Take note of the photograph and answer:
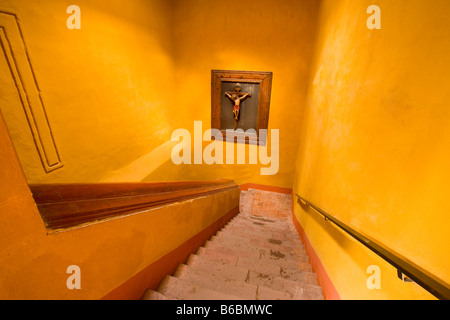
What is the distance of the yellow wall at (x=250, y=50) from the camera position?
4258mm

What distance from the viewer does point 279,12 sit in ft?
13.9

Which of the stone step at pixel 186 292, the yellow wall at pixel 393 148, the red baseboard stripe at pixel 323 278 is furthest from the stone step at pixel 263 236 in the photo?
the stone step at pixel 186 292

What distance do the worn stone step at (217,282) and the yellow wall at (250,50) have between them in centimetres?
264

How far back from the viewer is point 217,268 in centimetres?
165

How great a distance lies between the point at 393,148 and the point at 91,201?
1744 mm

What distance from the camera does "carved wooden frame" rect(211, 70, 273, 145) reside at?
15.4 feet

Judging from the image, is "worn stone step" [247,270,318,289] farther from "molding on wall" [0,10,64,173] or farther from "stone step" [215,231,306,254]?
"molding on wall" [0,10,64,173]

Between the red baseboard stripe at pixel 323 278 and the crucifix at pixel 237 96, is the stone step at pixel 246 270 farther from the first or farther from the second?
the crucifix at pixel 237 96

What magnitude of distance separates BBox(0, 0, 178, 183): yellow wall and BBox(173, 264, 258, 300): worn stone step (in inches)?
87.5

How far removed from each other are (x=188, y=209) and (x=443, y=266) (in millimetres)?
1586

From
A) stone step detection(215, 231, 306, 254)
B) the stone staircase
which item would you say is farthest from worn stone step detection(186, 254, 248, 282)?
stone step detection(215, 231, 306, 254)

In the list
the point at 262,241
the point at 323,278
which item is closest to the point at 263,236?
the point at 262,241

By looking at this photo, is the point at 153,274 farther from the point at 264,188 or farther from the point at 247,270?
the point at 264,188
